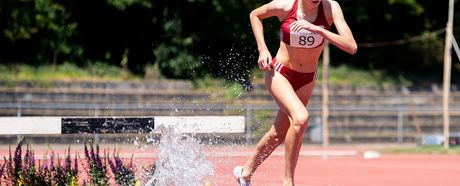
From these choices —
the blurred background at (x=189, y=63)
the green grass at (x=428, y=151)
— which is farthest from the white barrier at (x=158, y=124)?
the blurred background at (x=189, y=63)

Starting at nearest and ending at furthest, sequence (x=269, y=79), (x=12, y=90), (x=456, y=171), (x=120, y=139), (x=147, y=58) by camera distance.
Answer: (x=269, y=79) < (x=456, y=171) < (x=120, y=139) < (x=12, y=90) < (x=147, y=58)

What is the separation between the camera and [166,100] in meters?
29.3

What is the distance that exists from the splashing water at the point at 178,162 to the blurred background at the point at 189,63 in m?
17.4

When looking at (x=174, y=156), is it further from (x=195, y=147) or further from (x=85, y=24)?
(x=85, y=24)

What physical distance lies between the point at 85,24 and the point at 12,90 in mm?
5163

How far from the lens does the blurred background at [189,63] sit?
2945 cm

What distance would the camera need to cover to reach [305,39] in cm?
887

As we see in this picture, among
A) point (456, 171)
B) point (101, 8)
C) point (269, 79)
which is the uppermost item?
point (101, 8)

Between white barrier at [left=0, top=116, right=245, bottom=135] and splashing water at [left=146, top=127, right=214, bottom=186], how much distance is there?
0.38 ft

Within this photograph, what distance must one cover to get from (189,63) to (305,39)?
23.3 m

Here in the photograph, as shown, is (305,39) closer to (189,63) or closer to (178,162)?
(178,162)

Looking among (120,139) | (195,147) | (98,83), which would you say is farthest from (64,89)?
(195,147)

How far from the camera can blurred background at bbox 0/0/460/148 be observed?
96.6 ft

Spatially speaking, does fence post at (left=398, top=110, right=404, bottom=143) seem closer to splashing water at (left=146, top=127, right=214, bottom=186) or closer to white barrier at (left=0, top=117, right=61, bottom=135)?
splashing water at (left=146, top=127, right=214, bottom=186)
